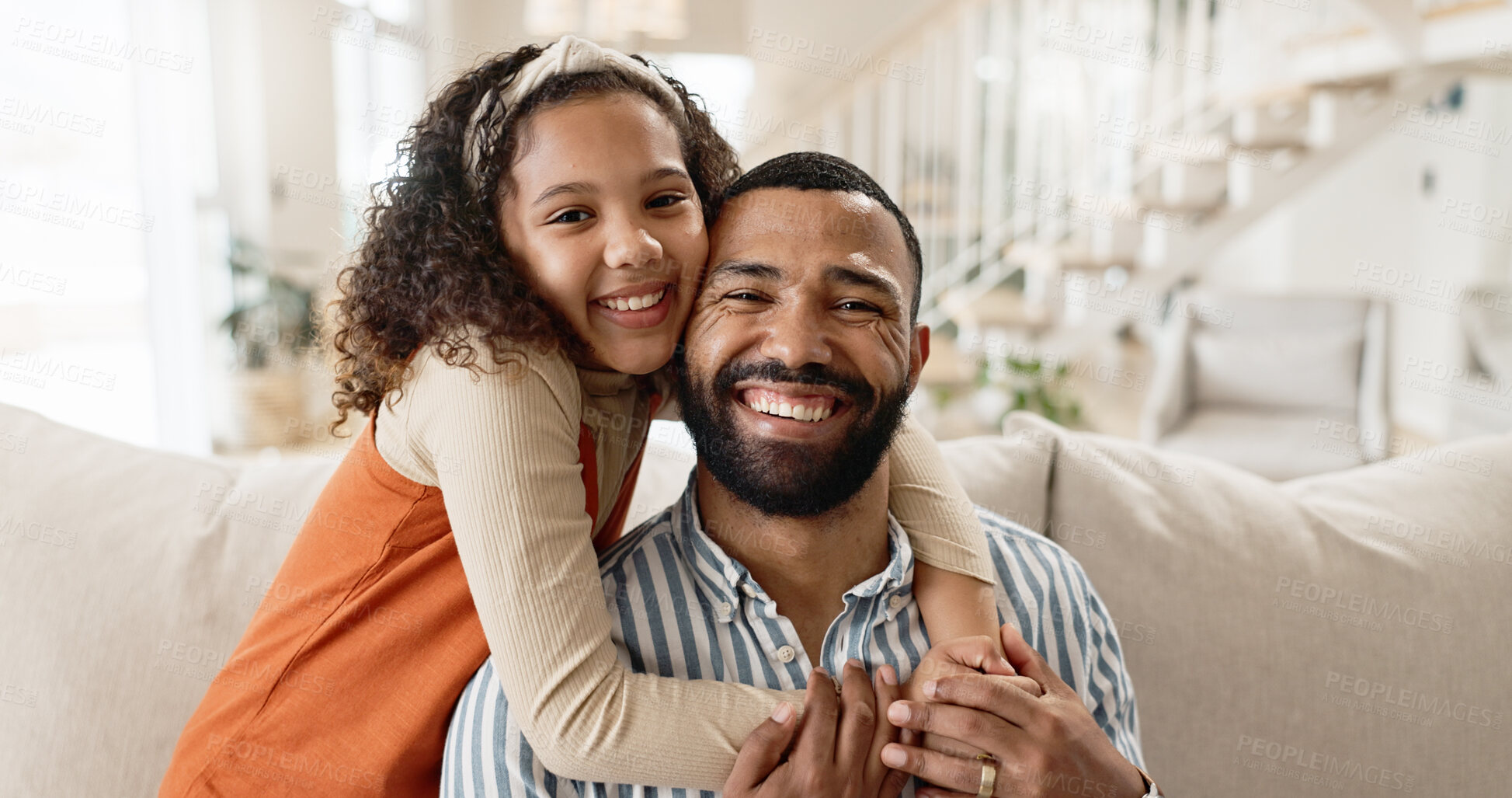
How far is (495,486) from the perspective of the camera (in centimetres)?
111

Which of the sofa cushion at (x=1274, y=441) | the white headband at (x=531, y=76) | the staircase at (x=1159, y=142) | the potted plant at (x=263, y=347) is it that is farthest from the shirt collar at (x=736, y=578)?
the staircase at (x=1159, y=142)

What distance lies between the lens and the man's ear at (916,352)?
1386mm

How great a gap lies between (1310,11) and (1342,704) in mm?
6000

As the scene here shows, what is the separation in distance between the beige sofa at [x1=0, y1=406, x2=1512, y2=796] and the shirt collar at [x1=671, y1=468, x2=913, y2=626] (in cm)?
35

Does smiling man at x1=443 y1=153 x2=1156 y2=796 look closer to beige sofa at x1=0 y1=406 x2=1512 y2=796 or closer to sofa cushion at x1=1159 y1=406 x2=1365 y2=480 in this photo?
beige sofa at x1=0 y1=406 x2=1512 y2=796

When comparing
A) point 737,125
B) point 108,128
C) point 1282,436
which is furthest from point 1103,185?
point 108,128

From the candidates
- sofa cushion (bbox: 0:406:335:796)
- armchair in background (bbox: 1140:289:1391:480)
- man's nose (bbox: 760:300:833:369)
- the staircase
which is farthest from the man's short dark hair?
the staircase

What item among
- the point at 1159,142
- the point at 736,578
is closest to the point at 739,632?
the point at 736,578

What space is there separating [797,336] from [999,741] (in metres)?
0.50

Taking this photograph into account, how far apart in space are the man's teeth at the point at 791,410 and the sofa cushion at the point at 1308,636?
0.55 metres

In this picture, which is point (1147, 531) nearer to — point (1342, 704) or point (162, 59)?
Answer: point (1342, 704)

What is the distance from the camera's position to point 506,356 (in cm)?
120

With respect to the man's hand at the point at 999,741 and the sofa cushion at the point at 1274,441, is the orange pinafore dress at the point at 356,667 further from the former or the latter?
the sofa cushion at the point at 1274,441

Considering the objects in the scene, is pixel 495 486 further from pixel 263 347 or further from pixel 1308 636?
pixel 263 347
